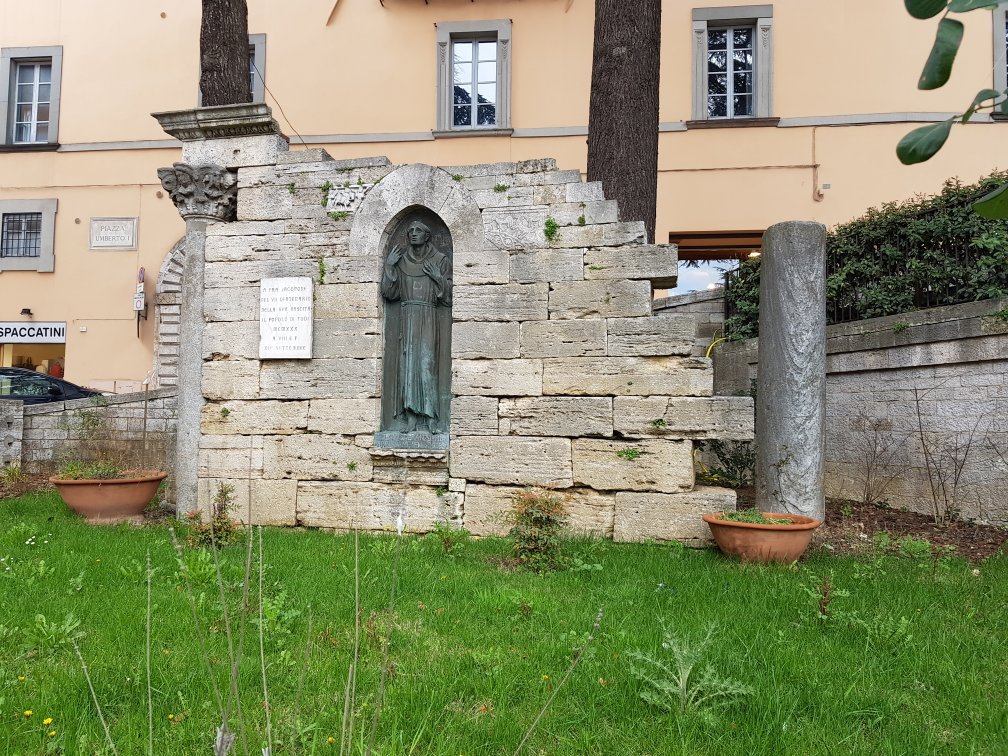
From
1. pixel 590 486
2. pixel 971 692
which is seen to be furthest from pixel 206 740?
pixel 590 486

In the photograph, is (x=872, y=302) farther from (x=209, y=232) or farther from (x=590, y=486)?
(x=209, y=232)

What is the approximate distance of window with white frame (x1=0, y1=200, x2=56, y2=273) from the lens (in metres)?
13.8

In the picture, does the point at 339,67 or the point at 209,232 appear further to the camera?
the point at 339,67

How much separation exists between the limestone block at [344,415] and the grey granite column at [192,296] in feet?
3.76

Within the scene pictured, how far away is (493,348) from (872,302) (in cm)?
410

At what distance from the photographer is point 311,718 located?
2488 millimetres

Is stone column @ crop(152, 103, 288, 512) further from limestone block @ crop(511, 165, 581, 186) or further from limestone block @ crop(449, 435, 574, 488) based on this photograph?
limestone block @ crop(449, 435, 574, 488)

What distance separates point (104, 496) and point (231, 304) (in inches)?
87.0

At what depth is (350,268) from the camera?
6031 millimetres

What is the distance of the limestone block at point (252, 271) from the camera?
6.12m

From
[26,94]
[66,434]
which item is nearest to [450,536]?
[66,434]

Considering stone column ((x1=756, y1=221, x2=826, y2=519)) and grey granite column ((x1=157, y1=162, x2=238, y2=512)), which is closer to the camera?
stone column ((x1=756, y1=221, x2=826, y2=519))

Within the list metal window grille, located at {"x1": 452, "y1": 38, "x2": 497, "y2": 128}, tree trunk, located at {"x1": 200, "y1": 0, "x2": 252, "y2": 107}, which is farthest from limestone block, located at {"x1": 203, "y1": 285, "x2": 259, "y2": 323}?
metal window grille, located at {"x1": 452, "y1": 38, "x2": 497, "y2": 128}

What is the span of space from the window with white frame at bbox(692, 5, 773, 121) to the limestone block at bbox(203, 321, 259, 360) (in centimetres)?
966
